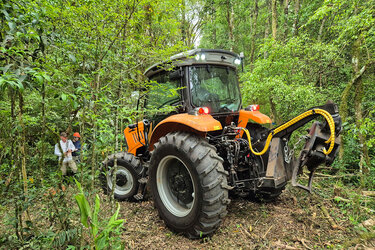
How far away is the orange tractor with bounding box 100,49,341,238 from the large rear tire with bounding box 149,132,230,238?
0.4 inches

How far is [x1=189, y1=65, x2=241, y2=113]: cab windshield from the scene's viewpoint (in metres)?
2.67

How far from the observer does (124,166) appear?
10.9 ft

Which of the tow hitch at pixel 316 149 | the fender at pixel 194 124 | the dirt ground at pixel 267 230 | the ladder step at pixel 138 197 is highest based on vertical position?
the fender at pixel 194 124

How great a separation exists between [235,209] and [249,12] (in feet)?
43.8

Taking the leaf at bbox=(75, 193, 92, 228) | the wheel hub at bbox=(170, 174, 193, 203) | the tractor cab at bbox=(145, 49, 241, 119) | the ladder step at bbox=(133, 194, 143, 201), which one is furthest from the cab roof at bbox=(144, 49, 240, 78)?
the ladder step at bbox=(133, 194, 143, 201)

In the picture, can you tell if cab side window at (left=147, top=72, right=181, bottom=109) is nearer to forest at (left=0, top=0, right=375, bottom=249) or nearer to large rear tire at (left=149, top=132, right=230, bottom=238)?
forest at (left=0, top=0, right=375, bottom=249)

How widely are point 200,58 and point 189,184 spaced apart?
1.70 m

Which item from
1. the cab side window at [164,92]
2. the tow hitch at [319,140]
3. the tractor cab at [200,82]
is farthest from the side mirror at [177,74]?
the tow hitch at [319,140]

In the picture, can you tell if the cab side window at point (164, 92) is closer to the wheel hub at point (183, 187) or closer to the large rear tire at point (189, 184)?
the large rear tire at point (189, 184)

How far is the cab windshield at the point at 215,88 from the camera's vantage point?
2.67m

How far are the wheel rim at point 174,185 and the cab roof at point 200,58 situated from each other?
4.29ft

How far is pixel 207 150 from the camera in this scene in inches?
85.0

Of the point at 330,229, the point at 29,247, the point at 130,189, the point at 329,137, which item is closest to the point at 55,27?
the point at 29,247

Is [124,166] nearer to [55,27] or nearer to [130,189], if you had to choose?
[130,189]
